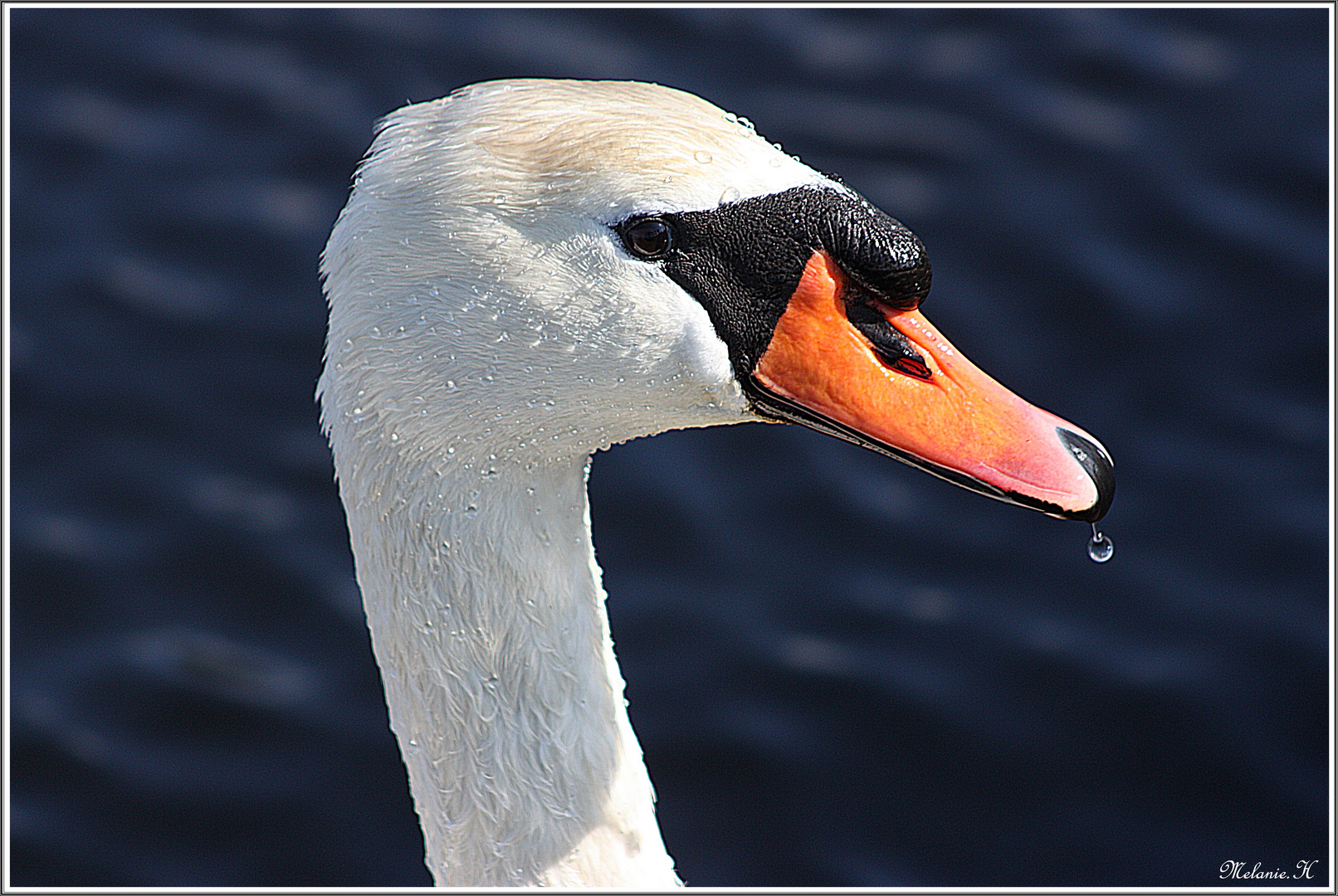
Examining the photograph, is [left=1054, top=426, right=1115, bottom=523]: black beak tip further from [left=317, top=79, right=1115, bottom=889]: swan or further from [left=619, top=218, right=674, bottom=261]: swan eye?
[left=619, top=218, right=674, bottom=261]: swan eye

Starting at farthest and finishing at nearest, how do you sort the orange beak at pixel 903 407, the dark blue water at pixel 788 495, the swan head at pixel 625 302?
the dark blue water at pixel 788 495 < the orange beak at pixel 903 407 < the swan head at pixel 625 302

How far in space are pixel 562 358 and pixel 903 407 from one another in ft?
2.24

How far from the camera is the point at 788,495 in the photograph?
693cm

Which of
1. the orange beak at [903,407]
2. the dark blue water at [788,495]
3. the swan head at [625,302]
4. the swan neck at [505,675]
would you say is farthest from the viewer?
the dark blue water at [788,495]

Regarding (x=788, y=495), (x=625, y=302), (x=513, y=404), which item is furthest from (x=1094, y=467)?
(x=788, y=495)

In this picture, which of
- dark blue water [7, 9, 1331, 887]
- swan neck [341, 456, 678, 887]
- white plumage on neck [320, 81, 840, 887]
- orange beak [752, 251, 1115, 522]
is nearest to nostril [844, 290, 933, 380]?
orange beak [752, 251, 1115, 522]

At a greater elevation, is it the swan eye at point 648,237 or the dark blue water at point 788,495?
the swan eye at point 648,237

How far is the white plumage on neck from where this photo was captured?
2.98 m

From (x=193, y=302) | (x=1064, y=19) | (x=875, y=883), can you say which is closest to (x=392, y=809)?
(x=875, y=883)

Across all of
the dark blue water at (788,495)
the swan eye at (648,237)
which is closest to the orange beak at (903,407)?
the swan eye at (648,237)

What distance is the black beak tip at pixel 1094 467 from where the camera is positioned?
3.17 m

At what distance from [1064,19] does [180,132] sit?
Result: 4.71 m

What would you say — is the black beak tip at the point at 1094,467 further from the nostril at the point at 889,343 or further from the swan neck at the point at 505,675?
the swan neck at the point at 505,675

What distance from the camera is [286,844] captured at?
20.0 feet
